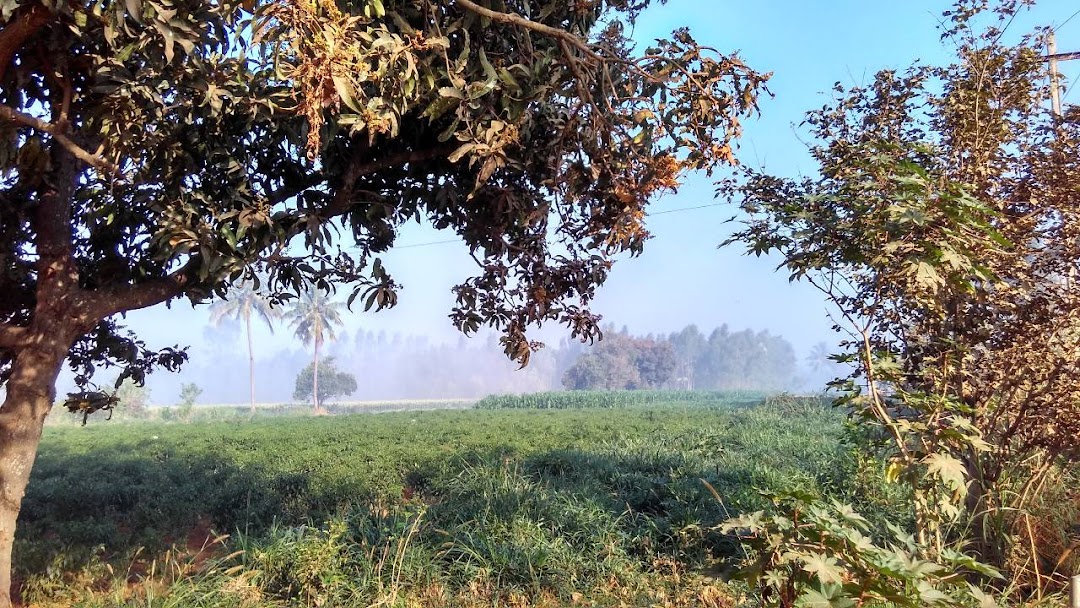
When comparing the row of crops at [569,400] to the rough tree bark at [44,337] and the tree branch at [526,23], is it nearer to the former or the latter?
the rough tree bark at [44,337]

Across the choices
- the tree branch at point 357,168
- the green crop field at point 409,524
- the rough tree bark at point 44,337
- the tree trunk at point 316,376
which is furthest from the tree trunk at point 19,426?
the tree trunk at point 316,376

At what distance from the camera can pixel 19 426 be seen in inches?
179

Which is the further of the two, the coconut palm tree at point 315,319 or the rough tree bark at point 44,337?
the coconut palm tree at point 315,319

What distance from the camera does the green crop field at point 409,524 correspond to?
528cm

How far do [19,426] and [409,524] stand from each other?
10.7 ft

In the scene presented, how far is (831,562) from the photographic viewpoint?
2.79 meters

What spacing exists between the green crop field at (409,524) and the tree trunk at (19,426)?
0.88 metres

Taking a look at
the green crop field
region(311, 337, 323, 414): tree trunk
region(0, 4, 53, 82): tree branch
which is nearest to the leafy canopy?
region(0, 4, 53, 82): tree branch

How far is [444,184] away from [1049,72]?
509 centimetres

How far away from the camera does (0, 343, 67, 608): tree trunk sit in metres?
4.51

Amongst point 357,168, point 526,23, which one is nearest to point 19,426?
point 357,168

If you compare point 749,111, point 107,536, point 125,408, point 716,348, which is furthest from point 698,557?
point 716,348

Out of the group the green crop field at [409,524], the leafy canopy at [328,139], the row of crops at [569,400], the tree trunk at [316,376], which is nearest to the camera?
the leafy canopy at [328,139]

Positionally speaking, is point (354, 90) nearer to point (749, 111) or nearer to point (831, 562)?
point (749, 111)
